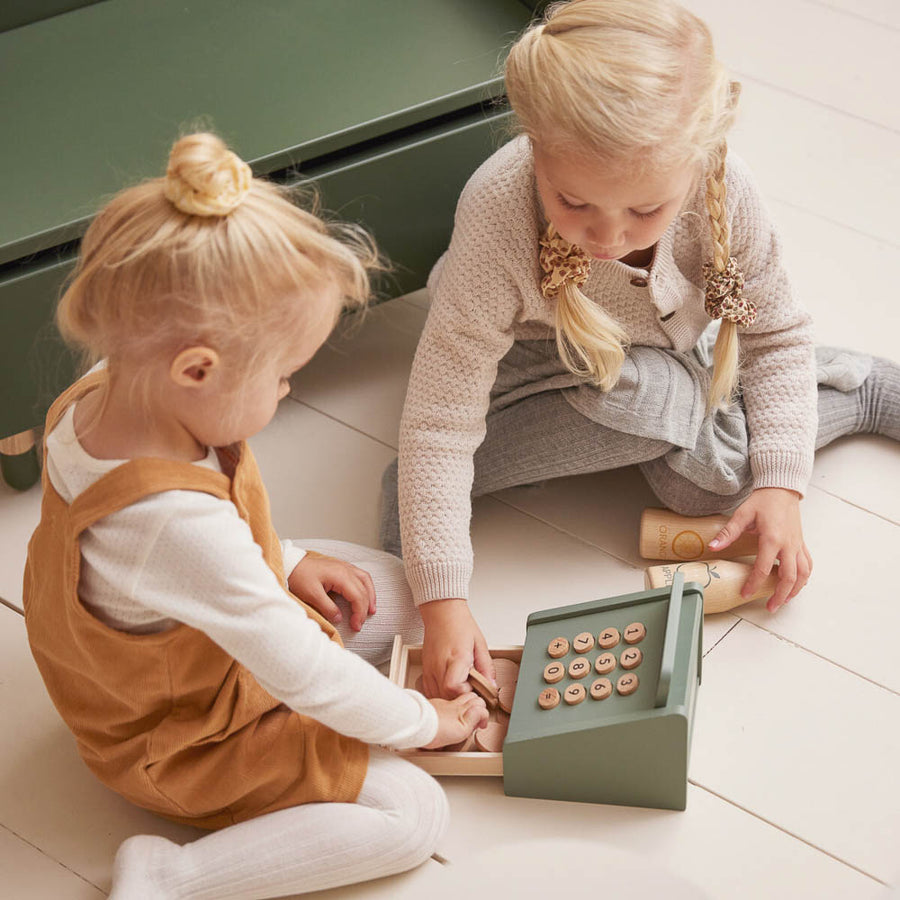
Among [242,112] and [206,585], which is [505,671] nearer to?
[206,585]

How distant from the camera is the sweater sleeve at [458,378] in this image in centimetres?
115

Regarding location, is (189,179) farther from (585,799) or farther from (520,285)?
(585,799)

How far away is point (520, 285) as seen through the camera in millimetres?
1166

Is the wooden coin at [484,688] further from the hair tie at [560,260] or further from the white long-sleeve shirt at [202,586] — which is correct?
the hair tie at [560,260]

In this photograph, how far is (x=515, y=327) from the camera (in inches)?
49.0

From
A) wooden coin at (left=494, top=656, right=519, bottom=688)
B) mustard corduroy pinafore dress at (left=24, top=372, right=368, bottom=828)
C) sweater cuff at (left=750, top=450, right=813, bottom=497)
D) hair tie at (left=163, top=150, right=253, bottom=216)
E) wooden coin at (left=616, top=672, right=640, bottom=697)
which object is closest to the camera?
hair tie at (left=163, top=150, right=253, bottom=216)

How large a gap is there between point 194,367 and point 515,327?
0.50m

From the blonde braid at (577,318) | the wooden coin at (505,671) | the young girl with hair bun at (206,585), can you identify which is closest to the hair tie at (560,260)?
the blonde braid at (577,318)

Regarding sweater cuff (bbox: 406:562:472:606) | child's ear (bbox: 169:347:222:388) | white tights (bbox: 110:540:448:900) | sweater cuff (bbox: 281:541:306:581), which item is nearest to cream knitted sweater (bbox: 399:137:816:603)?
sweater cuff (bbox: 406:562:472:606)

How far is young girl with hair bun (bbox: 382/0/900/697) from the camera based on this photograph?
3.23 feet

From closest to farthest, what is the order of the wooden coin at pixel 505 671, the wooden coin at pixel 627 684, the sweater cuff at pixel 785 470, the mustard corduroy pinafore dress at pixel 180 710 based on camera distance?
the mustard corduroy pinafore dress at pixel 180 710
the wooden coin at pixel 627 684
the wooden coin at pixel 505 671
the sweater cuff at pixel 785 470

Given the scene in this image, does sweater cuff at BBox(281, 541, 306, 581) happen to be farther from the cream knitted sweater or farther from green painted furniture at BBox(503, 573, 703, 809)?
green painted furniture at BBox(503, 573, 703, 809)

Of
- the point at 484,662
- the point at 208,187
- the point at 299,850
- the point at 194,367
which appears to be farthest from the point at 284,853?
the point at 208,187

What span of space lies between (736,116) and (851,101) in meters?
0.96
